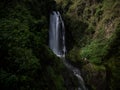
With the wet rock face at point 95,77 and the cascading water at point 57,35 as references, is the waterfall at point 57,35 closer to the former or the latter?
the cascading water at point 57,35

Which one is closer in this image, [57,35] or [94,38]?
[94,38]

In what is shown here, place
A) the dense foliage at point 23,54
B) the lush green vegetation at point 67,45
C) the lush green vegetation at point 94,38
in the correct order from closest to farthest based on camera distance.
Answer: the dense foliage at point 23,54, the lush green vegetation at point 67,45, the lush green vegetation at point 94,38

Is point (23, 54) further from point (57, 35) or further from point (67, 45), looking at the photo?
point (67, 45)

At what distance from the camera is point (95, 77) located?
15.1m

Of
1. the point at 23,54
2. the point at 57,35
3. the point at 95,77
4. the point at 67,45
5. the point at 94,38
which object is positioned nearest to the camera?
the point at 23,54

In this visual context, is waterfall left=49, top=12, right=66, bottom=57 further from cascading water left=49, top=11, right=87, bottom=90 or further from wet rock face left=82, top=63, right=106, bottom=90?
wet rock face left=82, top=63, right=106, bottom=90

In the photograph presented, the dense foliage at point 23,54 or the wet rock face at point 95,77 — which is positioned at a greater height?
the dense foliage at point 23,54

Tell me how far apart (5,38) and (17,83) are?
83.0 inches

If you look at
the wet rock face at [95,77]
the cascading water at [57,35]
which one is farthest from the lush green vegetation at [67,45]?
the cascading water at [57,35]

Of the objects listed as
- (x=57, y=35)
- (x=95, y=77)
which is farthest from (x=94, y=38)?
(x=95, y=77)

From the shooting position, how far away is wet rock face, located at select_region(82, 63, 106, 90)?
583 inches

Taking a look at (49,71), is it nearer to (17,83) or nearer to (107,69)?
(17,83)

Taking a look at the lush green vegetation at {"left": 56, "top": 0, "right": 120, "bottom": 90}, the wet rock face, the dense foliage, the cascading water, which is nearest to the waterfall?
the cascading water

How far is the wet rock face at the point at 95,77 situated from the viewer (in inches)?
583
